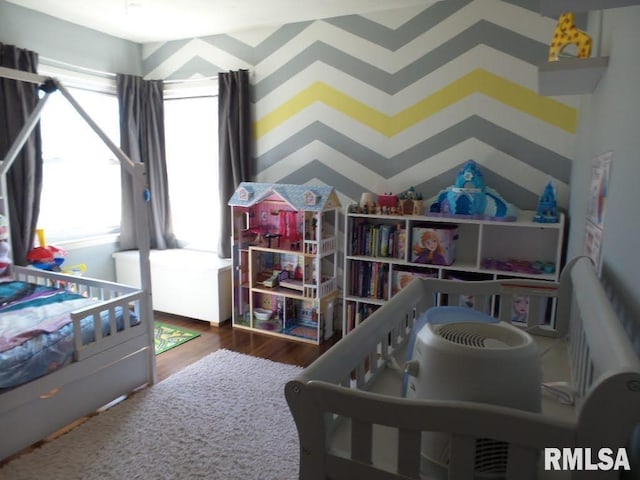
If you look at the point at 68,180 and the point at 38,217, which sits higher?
the point at 68,180

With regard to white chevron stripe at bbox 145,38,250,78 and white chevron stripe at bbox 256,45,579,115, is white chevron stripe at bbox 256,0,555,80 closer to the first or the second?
white chevron stripe at bbox 256,45,579,115

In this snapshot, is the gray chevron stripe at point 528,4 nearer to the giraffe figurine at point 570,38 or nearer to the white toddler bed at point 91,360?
the giraffe figurine at point 570,38

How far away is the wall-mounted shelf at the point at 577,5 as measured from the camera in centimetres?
94

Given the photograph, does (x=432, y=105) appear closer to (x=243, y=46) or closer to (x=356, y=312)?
(x=356, y=312)

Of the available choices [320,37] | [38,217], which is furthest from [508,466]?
[38,217]

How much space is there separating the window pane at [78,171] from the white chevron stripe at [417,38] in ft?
4.80

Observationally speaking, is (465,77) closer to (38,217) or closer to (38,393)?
(38,393)

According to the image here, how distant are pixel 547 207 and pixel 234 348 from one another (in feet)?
7.37

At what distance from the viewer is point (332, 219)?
3348 mm

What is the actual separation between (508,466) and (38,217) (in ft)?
11.6

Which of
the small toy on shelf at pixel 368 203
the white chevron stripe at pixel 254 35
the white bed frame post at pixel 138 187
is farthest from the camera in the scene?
the white chevron stripe at pixel 254 35

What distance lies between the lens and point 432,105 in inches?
114

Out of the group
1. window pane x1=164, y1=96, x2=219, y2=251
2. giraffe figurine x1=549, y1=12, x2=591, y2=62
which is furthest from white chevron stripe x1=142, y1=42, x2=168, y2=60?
giraffe figurine x1=549, y1=12, x2=591, y2=62

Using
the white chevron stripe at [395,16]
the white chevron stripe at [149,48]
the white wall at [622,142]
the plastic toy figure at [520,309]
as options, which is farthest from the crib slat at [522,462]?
the white chevron stripe at [149,48]
